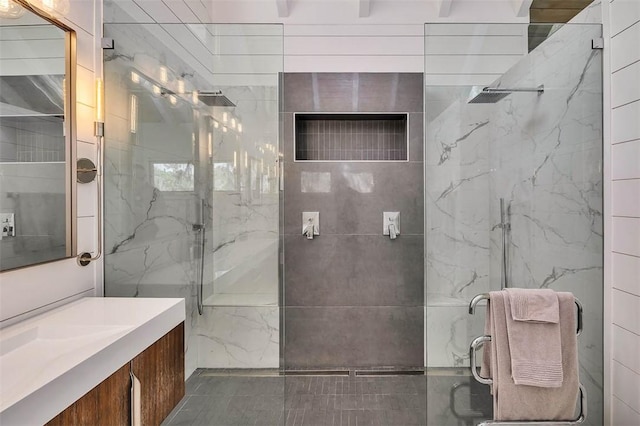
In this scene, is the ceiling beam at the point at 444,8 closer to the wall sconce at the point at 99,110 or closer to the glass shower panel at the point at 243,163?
the glass shower panel at the point at 243,163

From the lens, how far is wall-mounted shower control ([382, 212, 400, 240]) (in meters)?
2.79

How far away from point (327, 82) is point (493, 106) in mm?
1369

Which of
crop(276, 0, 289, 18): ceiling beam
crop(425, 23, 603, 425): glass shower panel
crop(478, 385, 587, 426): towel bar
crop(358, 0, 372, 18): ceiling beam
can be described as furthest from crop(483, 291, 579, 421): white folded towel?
crop(276, 0, 289, 18): ceiling beam

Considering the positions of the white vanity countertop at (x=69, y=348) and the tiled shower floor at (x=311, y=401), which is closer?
the white vanity countertop at (x=69, y=348)

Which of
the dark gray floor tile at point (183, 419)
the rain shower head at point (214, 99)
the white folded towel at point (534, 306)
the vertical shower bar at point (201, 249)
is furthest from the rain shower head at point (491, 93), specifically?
the dark gray floor tile at point (183, 419)

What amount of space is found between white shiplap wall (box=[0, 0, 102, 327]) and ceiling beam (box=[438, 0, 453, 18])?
230 cm

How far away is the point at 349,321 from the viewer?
2.83 metres

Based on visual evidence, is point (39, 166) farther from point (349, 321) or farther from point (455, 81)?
point (349, 321)

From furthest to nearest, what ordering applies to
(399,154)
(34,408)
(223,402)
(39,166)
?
1. (399,154)
2. (223,402)
3. (39,166)
4. (34,408)

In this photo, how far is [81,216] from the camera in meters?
→ 1.71

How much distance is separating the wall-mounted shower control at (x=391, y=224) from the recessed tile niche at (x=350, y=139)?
49 cm

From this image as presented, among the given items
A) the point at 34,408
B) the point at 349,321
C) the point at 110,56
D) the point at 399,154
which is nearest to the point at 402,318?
the point at 349,321

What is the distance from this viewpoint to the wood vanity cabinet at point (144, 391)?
3.36 feet

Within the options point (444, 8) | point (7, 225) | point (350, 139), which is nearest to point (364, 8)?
point (444, 8)
